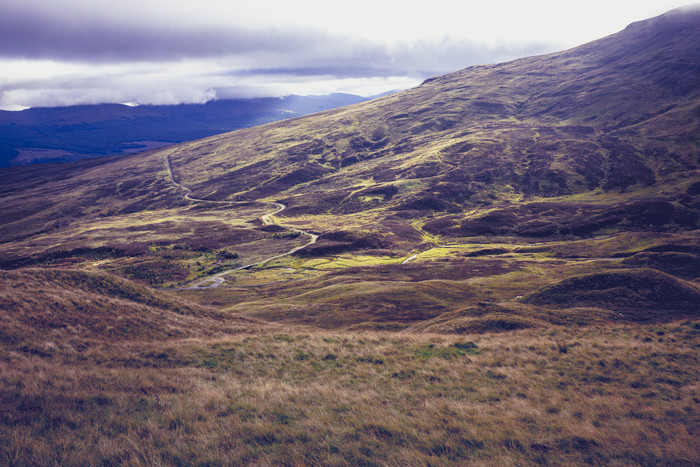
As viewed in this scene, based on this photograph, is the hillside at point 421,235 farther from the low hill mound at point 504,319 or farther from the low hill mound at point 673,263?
the low hill mound at point 504,319

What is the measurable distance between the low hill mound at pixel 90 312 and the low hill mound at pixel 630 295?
36.0m

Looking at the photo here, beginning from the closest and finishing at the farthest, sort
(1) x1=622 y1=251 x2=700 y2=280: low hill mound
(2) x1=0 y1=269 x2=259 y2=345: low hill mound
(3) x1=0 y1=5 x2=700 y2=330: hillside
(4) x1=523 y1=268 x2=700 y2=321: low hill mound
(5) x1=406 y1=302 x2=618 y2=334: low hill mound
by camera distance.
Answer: (2) x1=0 y1=269 x2=259 y2=345: low hill mound < (5) x1=406 y1=302 x2=618 y2=334: low hill mound < (4) x1=523 y1=268 x2=700 y2=321: low hill mound < (1) x1=622 y1=251 x2=700 y2=280: low hill mound < (3) x1=0 y1=5 x2=700 y2=330: hillside

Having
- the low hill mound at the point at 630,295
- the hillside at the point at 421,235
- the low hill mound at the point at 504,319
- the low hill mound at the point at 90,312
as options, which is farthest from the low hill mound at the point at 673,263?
the low hill mound at the point at 90,312

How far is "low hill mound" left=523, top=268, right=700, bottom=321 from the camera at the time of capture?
33750mm

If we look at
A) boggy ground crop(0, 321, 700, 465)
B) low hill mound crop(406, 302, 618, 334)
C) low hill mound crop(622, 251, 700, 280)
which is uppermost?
boggy ground crop(0, 321, 700, 465)

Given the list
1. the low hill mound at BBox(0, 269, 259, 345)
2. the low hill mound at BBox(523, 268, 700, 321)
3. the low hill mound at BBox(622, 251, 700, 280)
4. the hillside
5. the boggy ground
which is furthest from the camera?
the hillside

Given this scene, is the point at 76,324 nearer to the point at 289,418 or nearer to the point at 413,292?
the point at 289,418

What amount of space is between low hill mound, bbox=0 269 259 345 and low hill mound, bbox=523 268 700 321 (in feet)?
118

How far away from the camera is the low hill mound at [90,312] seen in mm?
15875

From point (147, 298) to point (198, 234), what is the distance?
11519 cm

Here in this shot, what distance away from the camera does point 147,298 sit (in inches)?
1049

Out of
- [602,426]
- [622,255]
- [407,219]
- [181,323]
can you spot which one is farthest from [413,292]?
[407,219]

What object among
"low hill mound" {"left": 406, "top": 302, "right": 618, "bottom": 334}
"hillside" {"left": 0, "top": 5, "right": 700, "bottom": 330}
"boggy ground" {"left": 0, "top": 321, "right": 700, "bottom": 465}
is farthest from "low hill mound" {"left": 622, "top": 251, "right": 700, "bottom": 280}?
"boggy ground" {"left": 0, "top": 321, "right": 700, "bottom": 465}

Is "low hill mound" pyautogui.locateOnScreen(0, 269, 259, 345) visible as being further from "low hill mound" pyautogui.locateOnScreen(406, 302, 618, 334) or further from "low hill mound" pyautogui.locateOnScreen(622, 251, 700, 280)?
"low hill mound" pyautogui.locateOnScreen(622, 251, 700, 280)
